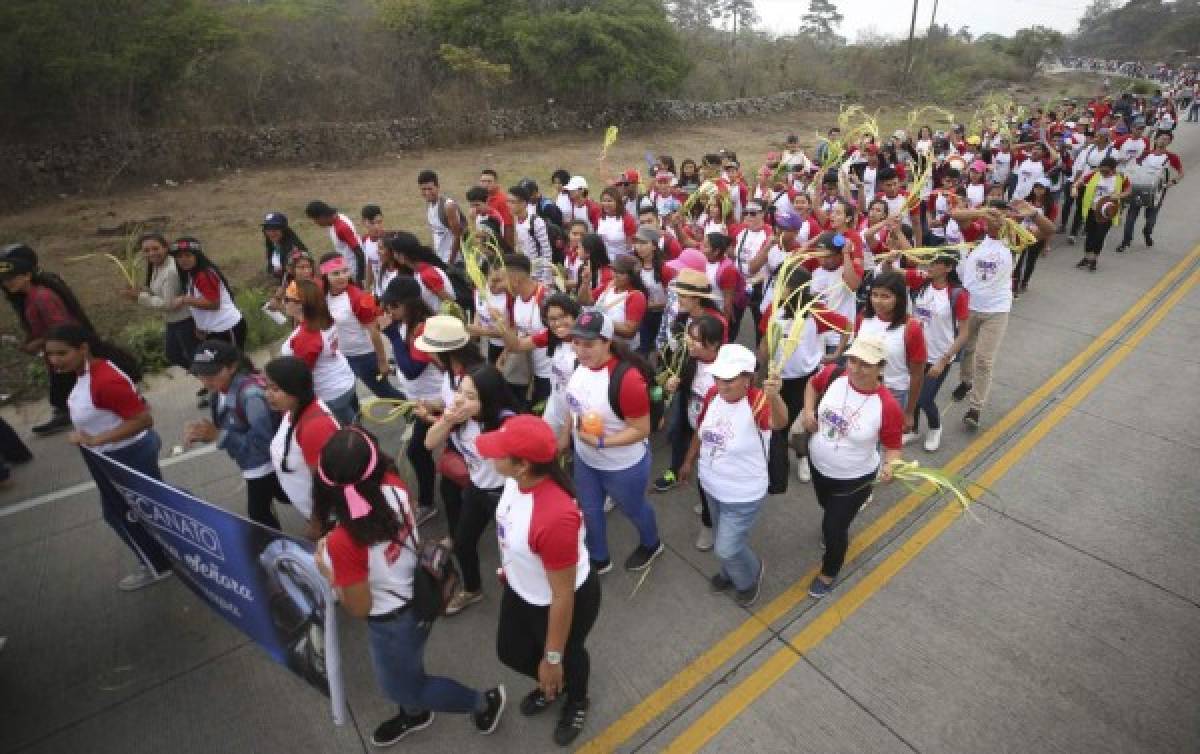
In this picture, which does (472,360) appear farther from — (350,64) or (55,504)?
(350,64)

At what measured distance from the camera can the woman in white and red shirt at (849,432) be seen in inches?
139

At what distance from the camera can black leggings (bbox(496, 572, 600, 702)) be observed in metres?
2.80

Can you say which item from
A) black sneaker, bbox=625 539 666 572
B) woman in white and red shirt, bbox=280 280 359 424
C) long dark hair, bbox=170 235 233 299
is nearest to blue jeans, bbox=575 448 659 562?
black sneaker, bbox=625 539 666 572

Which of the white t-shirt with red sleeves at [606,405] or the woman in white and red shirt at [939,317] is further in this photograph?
the woman in white and red shirt at [939,317]

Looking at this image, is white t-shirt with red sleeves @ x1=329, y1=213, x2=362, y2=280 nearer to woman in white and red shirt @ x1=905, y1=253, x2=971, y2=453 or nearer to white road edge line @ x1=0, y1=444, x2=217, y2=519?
white road edge line @ x1=0, y1=444, x2=217, y2=519

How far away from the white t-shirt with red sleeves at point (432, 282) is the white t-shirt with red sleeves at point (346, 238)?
1.77m

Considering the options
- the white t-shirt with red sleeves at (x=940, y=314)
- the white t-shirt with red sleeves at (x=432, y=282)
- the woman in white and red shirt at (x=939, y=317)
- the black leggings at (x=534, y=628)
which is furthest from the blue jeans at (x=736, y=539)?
the white t-shirt with red sleeves at (x=432, y=282)

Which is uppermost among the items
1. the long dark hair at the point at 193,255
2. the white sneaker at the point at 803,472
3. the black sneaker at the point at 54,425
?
the long dark hair at the point at 193,255

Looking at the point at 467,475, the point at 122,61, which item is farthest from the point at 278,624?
the point at 122,61

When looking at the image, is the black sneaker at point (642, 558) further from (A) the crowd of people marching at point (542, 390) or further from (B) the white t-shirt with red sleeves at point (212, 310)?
(B) the white t-shirt with red sleeves at point (212, 310)

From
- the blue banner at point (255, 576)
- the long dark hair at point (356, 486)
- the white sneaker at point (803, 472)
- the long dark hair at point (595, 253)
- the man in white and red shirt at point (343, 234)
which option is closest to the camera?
the long dark hair at point (356, 486)

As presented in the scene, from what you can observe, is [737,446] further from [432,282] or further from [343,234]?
[343,234]

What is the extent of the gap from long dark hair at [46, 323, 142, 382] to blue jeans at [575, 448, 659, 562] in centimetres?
→ 297

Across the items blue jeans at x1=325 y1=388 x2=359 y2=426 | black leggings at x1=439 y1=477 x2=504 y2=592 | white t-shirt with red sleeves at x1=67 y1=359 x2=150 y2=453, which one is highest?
white t-shirt with red sleeves at x1=67 y1=359 x2=150 y2=453
